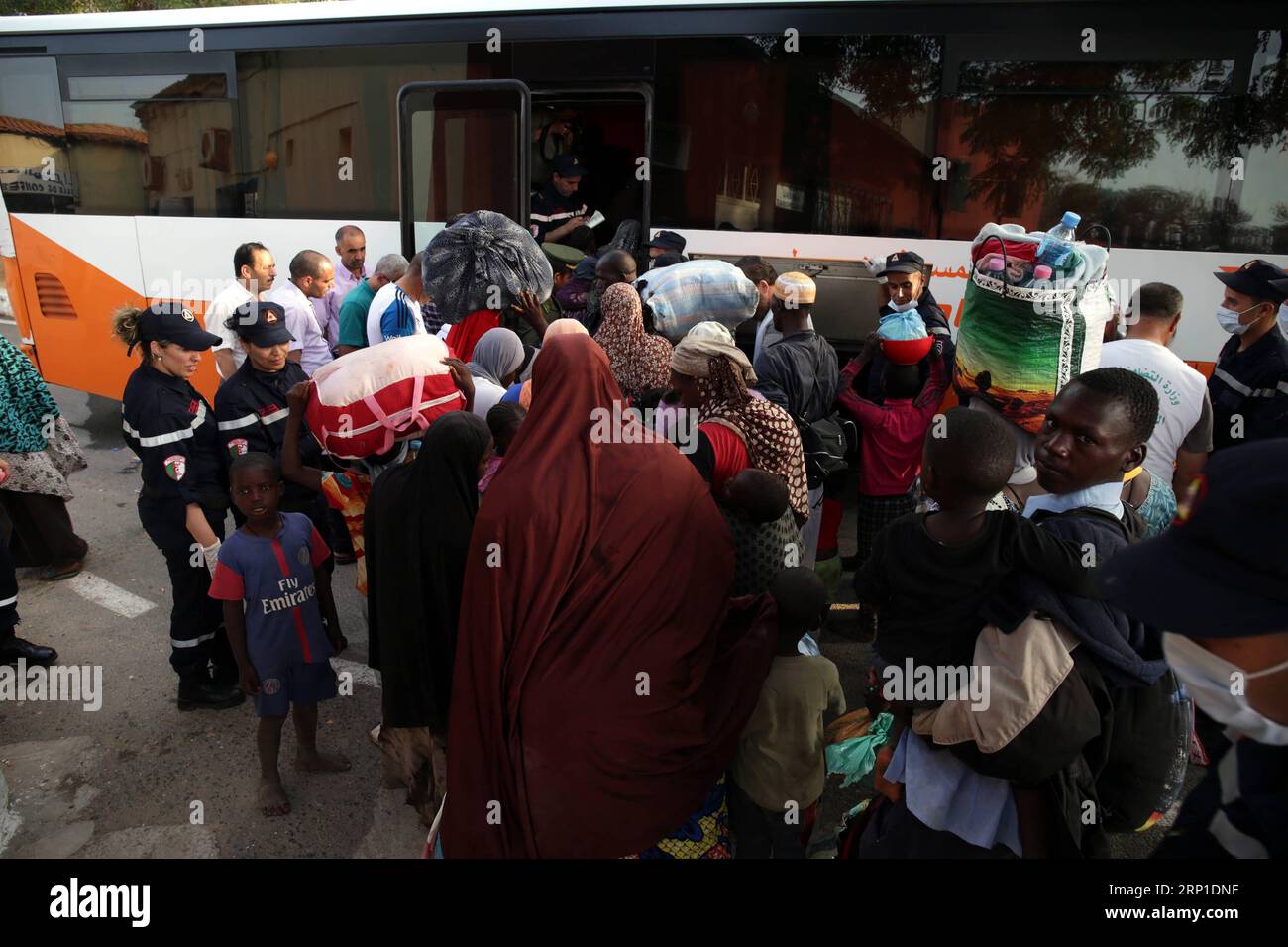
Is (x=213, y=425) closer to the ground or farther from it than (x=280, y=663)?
farther from it

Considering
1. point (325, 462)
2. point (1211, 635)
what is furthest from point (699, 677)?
point (325, 462)

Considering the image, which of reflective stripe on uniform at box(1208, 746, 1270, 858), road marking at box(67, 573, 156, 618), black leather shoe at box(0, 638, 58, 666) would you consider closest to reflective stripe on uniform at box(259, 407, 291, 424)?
black leather shoe at box(0, 638, 58, 666)

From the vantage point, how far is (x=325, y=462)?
373 cm

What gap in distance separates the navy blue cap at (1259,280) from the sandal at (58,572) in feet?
22.8

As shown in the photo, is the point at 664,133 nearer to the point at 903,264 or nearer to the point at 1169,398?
the point at 903,264

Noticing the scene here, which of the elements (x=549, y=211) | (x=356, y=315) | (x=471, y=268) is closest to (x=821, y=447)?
(x=471, y=268)

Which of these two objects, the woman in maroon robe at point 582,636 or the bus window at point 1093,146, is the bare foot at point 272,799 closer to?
the woman in maroon robe at point 582,636

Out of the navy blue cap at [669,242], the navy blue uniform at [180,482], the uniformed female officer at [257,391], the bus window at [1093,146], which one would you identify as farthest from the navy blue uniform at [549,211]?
the navy blue uniform at [180,482]

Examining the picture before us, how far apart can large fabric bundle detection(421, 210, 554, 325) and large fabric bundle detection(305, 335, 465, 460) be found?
1.25 meters

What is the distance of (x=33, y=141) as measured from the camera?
7.88m

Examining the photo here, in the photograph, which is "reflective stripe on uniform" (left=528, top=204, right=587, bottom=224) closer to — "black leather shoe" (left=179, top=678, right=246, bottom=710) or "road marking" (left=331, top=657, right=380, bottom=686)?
"road marking" (left=331, top=657, right=380, bottom=686)

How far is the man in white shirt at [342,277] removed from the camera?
630 centimetres
